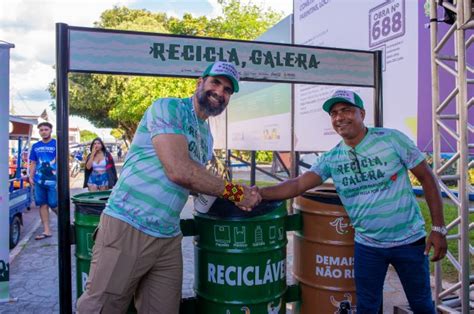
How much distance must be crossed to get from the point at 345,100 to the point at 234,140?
7843mm

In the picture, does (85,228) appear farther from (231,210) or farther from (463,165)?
(463,165)

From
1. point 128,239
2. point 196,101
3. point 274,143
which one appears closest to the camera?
point 128,239

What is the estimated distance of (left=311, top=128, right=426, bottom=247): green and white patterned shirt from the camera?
7.91 feet

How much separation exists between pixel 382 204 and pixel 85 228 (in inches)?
69.0

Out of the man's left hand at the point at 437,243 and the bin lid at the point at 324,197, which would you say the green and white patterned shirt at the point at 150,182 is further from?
the man's left hand at the point at 437,243

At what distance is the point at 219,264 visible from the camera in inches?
104

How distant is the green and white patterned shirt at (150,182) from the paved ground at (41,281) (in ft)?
7.97

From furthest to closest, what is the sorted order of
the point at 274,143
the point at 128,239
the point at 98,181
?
1. the point at 274,143
2. the point at 98,181
3. the point at 128,239

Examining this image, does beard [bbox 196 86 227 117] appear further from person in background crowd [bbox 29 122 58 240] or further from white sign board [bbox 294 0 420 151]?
person in background crowd [bbox 29 122 58 240]

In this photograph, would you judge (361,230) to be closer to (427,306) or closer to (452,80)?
(427,306)

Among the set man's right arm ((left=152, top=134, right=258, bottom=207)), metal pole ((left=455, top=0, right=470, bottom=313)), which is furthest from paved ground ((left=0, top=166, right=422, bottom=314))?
man's right arm ((left=152, top=134, right=258, bottom=207))

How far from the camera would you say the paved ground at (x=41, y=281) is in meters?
4.05

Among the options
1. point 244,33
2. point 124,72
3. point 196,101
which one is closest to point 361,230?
point 196,101

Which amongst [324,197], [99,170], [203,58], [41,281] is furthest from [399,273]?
[99,170]
